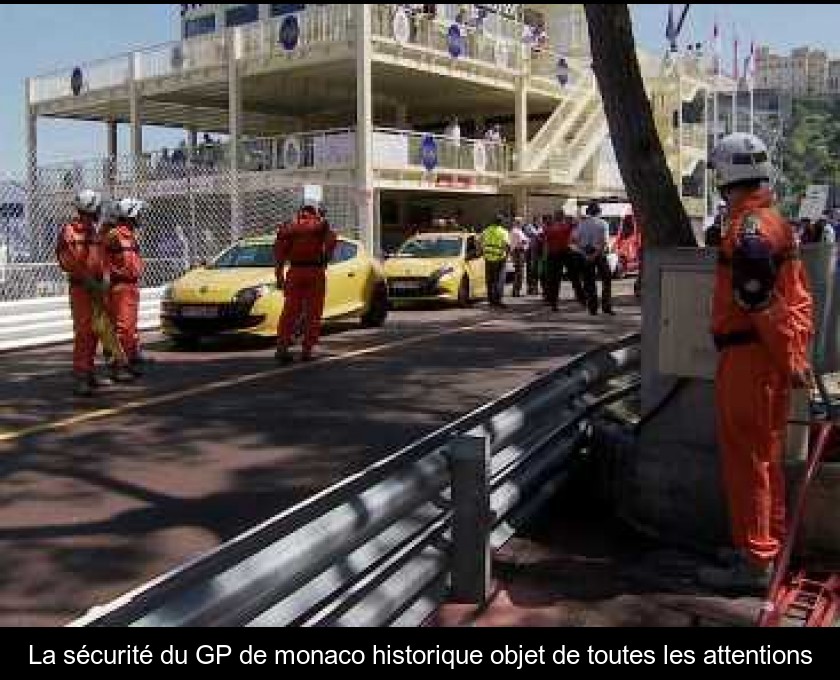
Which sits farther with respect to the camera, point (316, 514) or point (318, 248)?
point (318, 248)

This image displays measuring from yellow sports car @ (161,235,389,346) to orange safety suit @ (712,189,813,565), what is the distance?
8.92 m

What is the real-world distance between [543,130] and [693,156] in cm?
1090

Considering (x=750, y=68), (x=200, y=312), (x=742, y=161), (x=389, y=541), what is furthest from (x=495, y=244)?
(x=750, y=68)

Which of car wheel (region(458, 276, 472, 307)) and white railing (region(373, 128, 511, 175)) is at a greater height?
white railing (region(373, 128, 511, 175))

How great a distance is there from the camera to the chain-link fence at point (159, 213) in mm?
17969

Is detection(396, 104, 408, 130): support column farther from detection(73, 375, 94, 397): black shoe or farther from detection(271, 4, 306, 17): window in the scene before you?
detection(73, 375, 94, 397): black shoe

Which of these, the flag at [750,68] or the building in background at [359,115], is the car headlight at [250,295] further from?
the flag at [750,68]

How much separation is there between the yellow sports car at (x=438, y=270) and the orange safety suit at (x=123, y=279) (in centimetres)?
909

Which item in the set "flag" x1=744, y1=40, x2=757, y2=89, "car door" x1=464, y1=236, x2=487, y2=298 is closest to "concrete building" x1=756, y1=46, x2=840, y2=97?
"flag" x1=744, y1=40, x2=757, y2=89

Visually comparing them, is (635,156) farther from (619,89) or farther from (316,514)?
(316,514)

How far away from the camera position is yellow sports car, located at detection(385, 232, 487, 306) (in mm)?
19609

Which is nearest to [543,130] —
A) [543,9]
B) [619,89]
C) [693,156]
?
[543,9]

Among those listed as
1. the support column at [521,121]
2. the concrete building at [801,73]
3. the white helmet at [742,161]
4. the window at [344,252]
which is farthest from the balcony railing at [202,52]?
A: the concrete building at [801,73]

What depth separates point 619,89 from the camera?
7.72m
